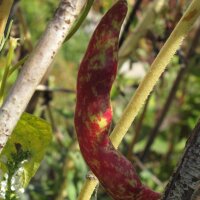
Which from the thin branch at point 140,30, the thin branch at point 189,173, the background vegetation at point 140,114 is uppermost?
the thin branch at point 140,30

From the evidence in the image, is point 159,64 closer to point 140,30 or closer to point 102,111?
point 102,111

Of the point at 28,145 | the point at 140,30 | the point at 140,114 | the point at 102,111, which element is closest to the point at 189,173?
the point at 102,111

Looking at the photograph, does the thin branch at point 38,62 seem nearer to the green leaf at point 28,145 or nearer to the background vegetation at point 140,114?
the green leaf at point 28,145

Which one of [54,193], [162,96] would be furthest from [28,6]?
[54,193]

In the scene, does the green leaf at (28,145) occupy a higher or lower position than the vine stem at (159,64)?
lower

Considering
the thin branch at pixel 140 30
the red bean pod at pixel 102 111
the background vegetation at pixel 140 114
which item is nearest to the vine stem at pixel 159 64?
the red bean pod at pixel 102 111

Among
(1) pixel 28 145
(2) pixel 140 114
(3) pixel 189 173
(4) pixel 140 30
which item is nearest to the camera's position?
(3) pixel 189 173

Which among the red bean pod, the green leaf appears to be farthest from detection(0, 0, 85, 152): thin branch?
the green leaf
